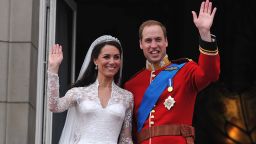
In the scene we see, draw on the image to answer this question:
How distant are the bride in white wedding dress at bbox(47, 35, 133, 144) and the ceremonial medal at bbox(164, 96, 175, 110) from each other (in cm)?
30

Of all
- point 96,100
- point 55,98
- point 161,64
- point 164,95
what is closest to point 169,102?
point 164,95

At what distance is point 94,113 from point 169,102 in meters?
0.50

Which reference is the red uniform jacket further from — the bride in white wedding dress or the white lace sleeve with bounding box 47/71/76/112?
the white lace sleeve with bounding box 47/71/76/112

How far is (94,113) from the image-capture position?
4.74 metres

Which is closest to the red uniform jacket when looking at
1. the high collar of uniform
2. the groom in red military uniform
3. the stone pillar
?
the groom in red military uniform

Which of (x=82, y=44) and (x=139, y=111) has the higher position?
(x=82, y=44)

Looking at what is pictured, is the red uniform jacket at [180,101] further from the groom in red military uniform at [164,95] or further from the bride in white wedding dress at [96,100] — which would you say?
the bride in white wedding dress at [96,100]

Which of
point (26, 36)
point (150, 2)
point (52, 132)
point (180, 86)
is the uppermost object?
point (150, 2)

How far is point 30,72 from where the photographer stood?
5980 mm

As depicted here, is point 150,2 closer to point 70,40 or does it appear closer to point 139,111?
point 70,40

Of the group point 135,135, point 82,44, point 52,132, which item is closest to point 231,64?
point 82,44

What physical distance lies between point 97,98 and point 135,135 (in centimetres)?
37

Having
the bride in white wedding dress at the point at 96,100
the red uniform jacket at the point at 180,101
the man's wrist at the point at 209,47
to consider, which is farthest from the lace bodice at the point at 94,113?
the man's wrist at the point at 209,47

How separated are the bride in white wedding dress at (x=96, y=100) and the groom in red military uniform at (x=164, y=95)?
0.14 m
